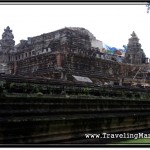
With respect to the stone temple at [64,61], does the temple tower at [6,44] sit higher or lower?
higher

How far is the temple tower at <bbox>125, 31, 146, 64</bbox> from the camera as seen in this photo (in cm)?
6821

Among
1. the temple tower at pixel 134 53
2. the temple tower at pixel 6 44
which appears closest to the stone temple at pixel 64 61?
the temple tower at pixel 6 44

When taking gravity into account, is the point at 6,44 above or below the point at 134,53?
above

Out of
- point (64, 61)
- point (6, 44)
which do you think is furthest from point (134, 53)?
point (64, 61)

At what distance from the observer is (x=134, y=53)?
69562 millimetres

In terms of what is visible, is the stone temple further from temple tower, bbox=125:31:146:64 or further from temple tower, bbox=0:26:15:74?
temple tower, bbox=125:31:146:64

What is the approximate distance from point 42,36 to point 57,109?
46967 millimetres

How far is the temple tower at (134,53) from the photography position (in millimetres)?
68206

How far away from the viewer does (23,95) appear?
788cm

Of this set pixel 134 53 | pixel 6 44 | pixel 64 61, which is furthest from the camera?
pixel 134 53

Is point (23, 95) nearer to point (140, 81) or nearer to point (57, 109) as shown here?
point (57, 109)

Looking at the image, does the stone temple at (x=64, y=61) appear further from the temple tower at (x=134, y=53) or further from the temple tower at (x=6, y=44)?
the temple tower at (x=134, y=53)

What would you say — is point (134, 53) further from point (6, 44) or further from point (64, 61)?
point (64, 61)

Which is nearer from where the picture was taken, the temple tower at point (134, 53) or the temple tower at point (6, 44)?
the temple tower at point (6, 44)
